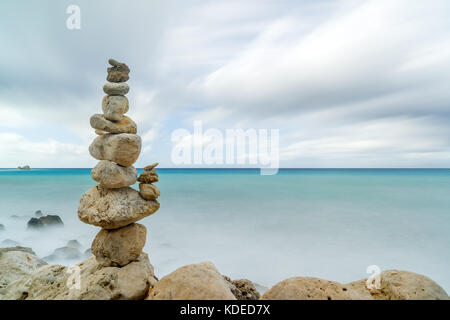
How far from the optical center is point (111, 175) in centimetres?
459

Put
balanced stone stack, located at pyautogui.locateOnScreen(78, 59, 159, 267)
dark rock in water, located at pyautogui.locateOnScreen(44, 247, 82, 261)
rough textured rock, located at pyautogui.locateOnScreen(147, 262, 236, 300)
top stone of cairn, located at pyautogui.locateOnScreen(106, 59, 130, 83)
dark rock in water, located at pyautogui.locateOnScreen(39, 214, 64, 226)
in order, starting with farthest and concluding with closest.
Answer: dark rock in water, located at pyautogui.locateOnScreen(39, 214, 64, 226)
dark rock in water, located at pyautogui.locateOnScreen(44, 247, 82, 261)
top stone of cairn, located at pyautogui.locateOnScreen(106, 59, 130, 83)
balanced stone stack, located at pyautogui.locateOnScreen(78, 59, 159, 267)
rough textured rock, located at pyautogui.locateOnScreen(147, 262, 236, 300)

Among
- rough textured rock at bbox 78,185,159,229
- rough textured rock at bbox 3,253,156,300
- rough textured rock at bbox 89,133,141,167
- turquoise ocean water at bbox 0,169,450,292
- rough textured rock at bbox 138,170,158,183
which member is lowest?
turquoise ocean water at bbox 0,169,450,292

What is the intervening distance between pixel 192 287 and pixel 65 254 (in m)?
10.3

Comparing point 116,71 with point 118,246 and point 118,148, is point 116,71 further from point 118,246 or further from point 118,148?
point 118,246

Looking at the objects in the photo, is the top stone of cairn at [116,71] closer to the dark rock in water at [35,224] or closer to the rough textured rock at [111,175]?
the rough textured rock at [111,175]

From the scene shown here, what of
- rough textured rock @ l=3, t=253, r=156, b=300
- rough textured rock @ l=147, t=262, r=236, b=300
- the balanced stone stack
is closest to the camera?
rough textured rock @ l=147, t=262, r=236, b=300

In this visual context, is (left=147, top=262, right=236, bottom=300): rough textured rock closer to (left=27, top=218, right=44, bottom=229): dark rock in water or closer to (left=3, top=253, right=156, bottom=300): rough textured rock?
(left=3, top=253, right=156, bottom=300): rough textured rock

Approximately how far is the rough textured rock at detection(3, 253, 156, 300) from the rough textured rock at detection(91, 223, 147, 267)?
0.53 ft

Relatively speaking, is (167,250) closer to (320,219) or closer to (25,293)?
(25,293)

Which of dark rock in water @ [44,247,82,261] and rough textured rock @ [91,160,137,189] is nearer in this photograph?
rough textured rock @ [91,160,137,189]

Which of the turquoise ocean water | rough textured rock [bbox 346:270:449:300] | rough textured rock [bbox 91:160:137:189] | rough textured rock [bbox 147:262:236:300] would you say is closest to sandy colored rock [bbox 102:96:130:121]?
rough textured rock [bbox 91:160:137:189]

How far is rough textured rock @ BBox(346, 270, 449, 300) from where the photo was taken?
3.42m

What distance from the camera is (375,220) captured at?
1717 centimetres
